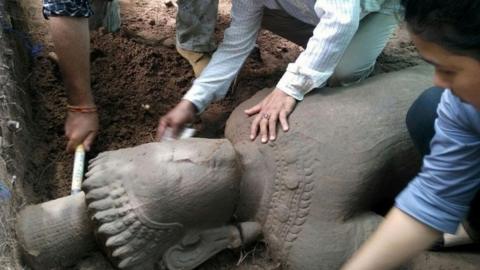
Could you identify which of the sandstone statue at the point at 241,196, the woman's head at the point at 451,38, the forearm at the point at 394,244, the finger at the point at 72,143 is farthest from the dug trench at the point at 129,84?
the woman's head at the point at 451,38

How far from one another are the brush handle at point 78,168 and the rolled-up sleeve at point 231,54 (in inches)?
15.1

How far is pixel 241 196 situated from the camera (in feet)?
5.21

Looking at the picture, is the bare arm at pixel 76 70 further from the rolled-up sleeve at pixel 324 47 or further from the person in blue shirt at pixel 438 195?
the person in blue shirt at pixel 438 195

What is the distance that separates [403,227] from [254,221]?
0.48 meters

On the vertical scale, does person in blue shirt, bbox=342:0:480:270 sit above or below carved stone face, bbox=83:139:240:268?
above

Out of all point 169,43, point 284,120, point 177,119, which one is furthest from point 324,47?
point 169,43

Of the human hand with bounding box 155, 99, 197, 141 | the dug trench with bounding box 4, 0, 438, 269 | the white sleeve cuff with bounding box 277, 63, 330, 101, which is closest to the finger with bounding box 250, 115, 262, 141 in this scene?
the white sleeve cuff with bounding box 277, 63, 330, 101

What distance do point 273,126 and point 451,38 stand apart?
73 cm

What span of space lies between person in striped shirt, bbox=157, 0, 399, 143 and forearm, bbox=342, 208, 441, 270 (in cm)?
46

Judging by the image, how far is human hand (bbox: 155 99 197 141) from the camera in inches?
71.8

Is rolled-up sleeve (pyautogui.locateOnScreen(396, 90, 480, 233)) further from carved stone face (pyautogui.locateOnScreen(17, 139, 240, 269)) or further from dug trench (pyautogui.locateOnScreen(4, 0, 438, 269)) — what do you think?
dug trench (pyautogui.locateOnScreen(4, 0, 438, 269))

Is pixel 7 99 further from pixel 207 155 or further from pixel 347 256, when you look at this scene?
pixel 347 256

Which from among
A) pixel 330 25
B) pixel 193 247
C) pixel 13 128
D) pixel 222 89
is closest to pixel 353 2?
pixel 330 25

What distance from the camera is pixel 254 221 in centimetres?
161
